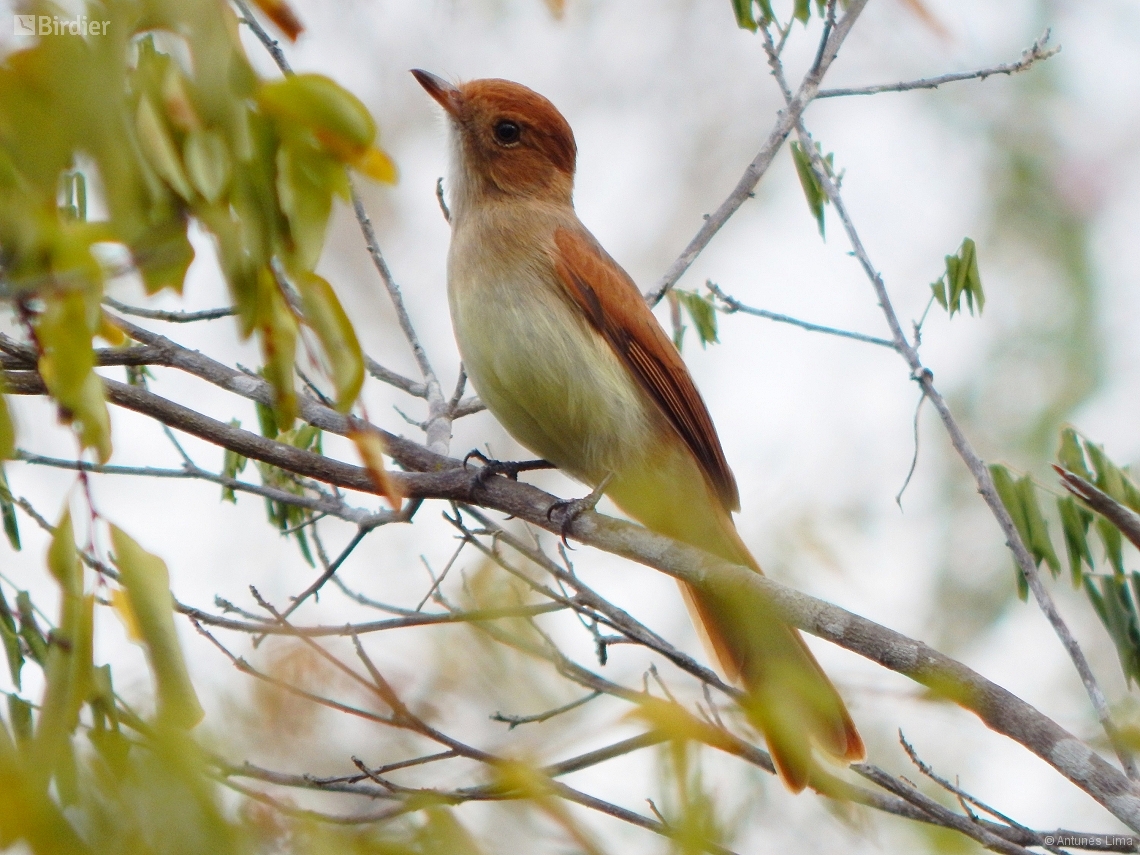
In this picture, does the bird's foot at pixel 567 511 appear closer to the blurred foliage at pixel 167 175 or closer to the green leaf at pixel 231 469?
the green leaf at pixel 231 469

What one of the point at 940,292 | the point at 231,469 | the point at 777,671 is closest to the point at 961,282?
the point at 940,292

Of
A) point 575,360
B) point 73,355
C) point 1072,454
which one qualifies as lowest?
point 73,355

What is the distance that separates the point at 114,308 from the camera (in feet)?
12.3

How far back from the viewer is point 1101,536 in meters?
3.73

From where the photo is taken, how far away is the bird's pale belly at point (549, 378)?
4.38m

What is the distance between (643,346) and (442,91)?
1.40 metres

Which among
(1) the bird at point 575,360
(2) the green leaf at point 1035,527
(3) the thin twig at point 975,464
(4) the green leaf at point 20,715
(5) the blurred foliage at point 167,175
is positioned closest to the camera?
(5) the blurred foliage at point 167,175

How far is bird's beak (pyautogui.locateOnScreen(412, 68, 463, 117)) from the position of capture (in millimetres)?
5079

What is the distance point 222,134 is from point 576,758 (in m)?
2.04

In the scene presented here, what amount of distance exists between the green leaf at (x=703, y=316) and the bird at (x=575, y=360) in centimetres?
44

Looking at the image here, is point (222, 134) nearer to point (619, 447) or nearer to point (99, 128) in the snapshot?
point (99, 128)

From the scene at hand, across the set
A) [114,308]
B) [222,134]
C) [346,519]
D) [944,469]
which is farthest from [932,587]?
[222,134]

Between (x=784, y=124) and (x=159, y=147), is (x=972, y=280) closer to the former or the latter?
(x=784, y=124)

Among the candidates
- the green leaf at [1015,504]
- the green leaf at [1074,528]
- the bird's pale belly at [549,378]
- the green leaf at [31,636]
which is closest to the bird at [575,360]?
the bird's pale belly at [549,378]
